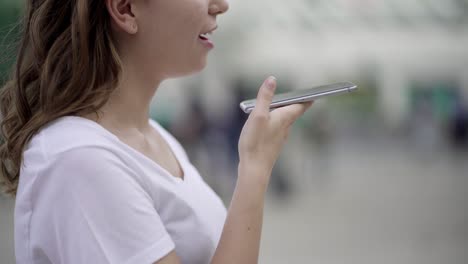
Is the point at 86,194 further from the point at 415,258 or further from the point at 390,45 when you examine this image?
the point at 390,45

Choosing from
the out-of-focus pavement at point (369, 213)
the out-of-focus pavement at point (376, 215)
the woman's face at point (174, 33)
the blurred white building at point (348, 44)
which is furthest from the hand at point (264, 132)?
the blurred white building at point (348, 44)

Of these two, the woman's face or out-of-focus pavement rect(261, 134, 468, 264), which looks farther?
out-of-focus pavement rect(261, 134, 468, 264)

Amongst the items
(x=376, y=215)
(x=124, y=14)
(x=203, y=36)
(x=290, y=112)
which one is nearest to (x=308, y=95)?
(x=290, y=112)

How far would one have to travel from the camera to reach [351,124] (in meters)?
9.38

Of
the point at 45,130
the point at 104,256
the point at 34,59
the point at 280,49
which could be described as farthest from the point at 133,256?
the point at 280,49

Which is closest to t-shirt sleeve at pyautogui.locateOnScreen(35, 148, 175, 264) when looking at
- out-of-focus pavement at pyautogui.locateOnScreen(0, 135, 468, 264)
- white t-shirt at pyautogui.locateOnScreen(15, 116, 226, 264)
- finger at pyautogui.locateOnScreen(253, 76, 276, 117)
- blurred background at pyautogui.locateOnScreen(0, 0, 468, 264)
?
white t-shirt at pyautogui.locateOnScreen(15, 116, 226, 264)

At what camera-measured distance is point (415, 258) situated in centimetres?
375

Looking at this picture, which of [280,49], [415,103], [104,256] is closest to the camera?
[104,256]

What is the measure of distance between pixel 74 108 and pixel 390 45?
28.8 ft

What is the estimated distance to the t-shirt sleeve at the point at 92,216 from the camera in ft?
2.55

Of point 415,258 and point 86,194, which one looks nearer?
point 86,194

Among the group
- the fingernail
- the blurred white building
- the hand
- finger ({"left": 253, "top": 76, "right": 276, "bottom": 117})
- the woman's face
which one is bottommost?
the hand

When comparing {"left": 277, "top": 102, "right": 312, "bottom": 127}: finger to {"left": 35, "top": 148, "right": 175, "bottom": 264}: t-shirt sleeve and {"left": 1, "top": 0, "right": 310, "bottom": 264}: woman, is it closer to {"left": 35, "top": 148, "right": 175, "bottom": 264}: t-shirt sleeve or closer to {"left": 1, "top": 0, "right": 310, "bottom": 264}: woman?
{"left": 1, "top": 0, "right": 310, "bottom": 264}: woman

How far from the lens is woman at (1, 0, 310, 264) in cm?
78
